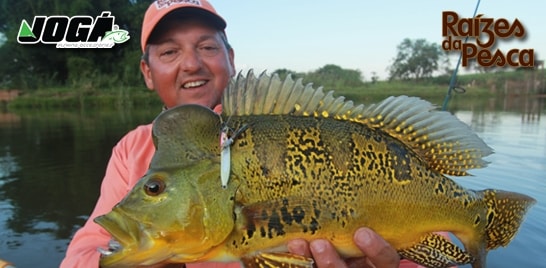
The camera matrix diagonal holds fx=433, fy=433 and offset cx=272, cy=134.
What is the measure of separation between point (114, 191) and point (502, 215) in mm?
2232

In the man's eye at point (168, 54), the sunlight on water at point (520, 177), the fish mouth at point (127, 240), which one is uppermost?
the man's eye at point (168, 54)

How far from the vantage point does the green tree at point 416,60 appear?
78.7 m

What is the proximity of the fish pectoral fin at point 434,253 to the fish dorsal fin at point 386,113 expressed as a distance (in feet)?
1.15

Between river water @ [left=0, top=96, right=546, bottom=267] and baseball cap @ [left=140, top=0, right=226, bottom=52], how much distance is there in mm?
4020

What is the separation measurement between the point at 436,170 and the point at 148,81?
2.27m

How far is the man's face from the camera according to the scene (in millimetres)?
3008

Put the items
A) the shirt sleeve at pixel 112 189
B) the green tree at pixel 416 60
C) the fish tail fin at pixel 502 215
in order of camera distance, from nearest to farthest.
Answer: the fish tail fin at pixel 502 215 → the shirt sleeve at pixel 112 189 → the green tree at pixel 416 60

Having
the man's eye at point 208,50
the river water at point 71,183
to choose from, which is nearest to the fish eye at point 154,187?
the man's eye at point 208,50

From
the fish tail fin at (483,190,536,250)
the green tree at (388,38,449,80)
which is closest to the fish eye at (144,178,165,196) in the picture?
the fish tail fin at (483,190,536,250)

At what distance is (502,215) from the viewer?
2217 mm

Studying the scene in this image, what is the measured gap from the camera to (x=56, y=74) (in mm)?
46156

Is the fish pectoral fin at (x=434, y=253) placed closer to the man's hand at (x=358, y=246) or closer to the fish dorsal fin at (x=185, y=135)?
the man's hand at (x=358, y=246)

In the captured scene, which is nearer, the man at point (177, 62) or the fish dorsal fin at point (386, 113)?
the fish dorsal fin at point (386, 113)

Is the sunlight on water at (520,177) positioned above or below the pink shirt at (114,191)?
below
